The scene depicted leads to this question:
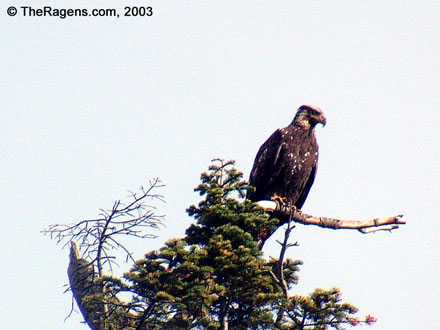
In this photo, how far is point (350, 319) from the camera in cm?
695

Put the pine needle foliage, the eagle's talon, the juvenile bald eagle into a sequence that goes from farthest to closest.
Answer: the juvenile bald eagle, the eagle's talon, the pine needle foliage

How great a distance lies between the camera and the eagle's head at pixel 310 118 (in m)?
11.8

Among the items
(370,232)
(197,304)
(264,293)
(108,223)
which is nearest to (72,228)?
(108,223)

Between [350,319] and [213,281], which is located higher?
[213,281]

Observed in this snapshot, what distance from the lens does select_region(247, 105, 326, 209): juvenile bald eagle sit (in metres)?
11.2

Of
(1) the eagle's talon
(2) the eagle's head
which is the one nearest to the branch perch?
(1) the eagle's talon

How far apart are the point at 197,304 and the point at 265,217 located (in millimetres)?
1606

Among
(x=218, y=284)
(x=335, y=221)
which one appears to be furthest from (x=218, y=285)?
(x=335, y=221)

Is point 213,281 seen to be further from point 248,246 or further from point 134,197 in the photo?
point 134,197

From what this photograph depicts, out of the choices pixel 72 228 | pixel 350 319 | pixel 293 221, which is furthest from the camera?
pixel 293 221

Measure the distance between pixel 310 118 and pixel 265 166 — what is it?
1368 millimetres

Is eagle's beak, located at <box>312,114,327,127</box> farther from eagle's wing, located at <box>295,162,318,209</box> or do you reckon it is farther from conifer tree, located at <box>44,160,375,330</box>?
conifer tree, located at <box>44,160,375,330</box>

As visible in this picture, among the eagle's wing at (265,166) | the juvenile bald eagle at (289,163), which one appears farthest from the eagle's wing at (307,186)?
the eagle's wing at (265,166)

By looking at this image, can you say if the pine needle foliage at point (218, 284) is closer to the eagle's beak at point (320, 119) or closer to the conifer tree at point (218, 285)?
the conifer tree at point (218, 285)
